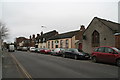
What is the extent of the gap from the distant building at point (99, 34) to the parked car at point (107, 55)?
6.65 metres

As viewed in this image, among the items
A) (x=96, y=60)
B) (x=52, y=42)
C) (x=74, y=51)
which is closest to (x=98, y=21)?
(x=74, y=51)

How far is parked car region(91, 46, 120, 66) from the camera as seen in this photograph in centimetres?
1188

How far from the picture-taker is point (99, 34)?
2222cm

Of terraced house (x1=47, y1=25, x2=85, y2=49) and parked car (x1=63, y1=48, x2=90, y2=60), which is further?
terraced house (x1=47, y1=25, x2=85, y2=49)

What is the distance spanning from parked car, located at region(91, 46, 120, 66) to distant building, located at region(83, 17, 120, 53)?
665cm

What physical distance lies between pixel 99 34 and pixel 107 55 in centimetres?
1005

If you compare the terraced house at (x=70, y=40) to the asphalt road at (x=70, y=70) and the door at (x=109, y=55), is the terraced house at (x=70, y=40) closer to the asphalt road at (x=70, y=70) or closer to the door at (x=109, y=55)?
the door at (x=109, y=55)

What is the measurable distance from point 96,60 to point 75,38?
65.5ft

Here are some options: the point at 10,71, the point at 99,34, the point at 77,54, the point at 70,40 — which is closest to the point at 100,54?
the point at 77,54

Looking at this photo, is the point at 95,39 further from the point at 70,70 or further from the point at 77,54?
the point at 70,70

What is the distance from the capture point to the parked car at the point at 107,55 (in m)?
11.9

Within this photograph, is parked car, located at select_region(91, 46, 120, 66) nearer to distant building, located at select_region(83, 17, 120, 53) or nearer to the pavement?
distant building, located at select_region(83, 17, 120, 53)

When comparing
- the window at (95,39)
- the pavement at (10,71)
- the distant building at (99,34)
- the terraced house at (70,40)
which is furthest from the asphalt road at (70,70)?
the terraced house at (70,40)

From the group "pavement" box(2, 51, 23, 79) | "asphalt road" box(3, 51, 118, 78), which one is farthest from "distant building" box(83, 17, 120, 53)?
"pavement" box(2, 51, 23, 79)
